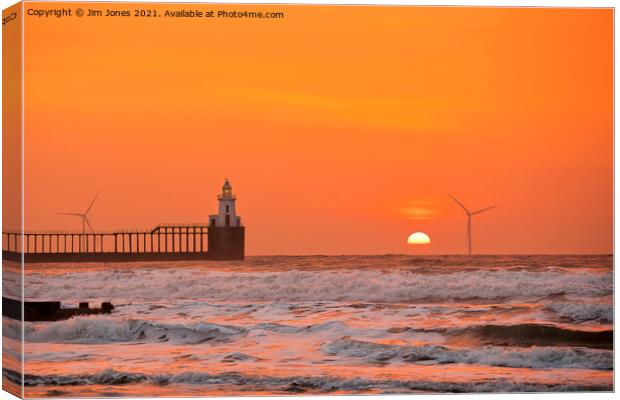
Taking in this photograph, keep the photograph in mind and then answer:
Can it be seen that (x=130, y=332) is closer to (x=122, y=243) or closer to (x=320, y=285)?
(x=122, y=243)

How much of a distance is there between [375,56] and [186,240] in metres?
2.83

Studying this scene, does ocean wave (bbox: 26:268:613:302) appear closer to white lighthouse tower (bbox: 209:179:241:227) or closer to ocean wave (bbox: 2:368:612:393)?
white lighthouse tower (bbox: 209:179:241:227)

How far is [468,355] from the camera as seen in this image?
15.4m

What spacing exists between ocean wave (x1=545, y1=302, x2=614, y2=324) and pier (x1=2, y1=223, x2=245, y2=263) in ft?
11.7

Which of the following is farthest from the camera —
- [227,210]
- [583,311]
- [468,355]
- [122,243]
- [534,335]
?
[583,311]

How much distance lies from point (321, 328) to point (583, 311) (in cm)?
297

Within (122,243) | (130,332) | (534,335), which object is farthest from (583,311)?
(122,243)

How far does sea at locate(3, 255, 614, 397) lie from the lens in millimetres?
14961

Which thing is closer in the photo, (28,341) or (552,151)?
(28,341)

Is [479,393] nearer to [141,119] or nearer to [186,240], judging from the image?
[186,240]

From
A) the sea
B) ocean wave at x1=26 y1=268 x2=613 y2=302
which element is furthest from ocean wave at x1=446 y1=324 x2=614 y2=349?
ocean wave at x1=26 y1=268 x2=613 y2=302

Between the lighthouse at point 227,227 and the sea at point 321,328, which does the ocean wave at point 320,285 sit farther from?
the lighthouse at point 227,227

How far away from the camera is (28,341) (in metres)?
14.9

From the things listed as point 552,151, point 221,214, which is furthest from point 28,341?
point 552,151
